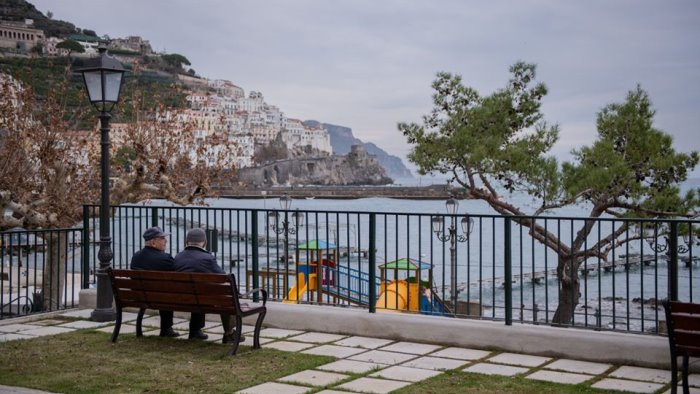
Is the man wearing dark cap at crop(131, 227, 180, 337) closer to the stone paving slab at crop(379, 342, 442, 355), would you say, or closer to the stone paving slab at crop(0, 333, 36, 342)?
the stone paving slab at crop(0, 333, 36, 342)

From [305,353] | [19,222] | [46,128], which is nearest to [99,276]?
[305,353]

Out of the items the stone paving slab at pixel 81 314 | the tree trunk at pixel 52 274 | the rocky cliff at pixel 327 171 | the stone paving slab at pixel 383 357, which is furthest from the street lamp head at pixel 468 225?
the rocky cliff at pixel 327 171

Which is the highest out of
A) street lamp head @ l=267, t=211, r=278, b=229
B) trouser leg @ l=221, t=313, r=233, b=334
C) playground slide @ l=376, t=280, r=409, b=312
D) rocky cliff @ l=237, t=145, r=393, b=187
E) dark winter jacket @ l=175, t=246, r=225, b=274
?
rocky cliff @ l=237, t=145, r=393, b=187

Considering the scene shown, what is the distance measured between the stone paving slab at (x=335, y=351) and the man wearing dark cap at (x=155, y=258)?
1.69 m

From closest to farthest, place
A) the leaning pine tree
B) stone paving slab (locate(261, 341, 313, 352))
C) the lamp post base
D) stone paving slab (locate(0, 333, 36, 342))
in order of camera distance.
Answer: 1. stone paving slab (locate(261, 341, 313, 352))
2. stone paving slab (locate(0, 333, 36, 342))
3. the lamp post base
4. the leaning pine tree

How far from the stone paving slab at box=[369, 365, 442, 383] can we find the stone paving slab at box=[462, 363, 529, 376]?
0.35 meters

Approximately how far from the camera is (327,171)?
150m

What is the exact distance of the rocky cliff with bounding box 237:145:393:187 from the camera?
13200cm

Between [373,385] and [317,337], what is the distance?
87.4 inches

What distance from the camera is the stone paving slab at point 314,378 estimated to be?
6.30 meters

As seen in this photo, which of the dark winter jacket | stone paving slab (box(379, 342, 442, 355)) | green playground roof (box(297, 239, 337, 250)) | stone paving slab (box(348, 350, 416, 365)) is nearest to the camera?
stone paving slab (box(348, 350, 416, 365))

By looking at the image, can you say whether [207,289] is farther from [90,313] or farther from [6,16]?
[6,16]

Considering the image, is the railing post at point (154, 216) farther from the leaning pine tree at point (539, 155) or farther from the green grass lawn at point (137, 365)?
the leaning pine tree at point (539, 155)

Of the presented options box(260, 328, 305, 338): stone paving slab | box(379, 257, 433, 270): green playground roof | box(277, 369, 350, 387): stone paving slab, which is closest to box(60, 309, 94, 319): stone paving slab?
box(260, 328, 305, 338): stone paving slab
